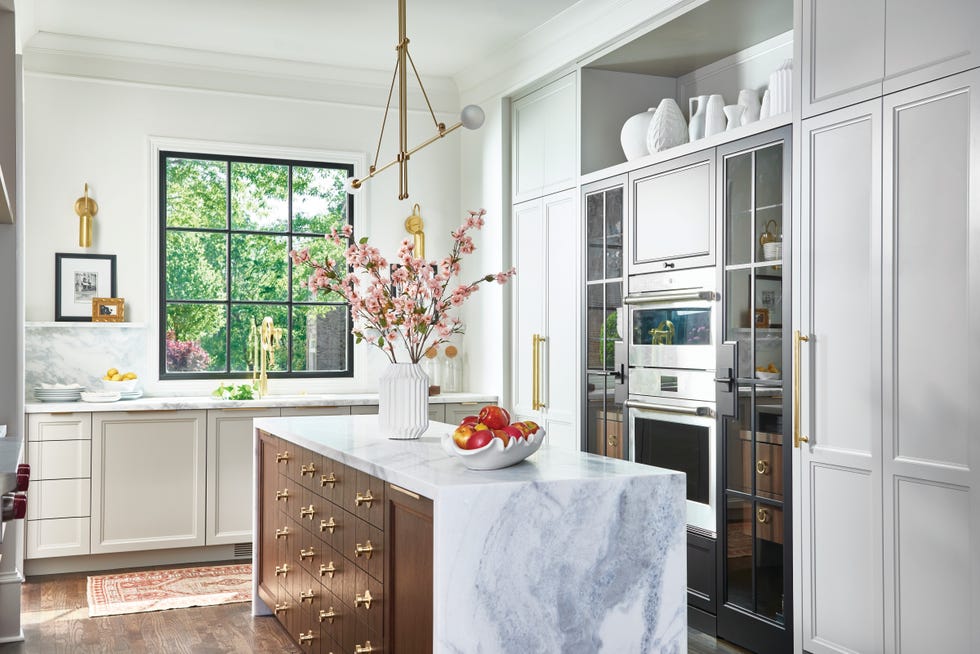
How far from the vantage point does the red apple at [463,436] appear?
8.24ft

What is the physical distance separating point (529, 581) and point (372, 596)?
2.28ft

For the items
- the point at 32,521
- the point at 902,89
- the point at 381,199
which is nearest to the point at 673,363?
the point at 902,89

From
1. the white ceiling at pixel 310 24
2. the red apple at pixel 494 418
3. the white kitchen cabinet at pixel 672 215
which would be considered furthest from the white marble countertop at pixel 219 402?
the red apple at pixel 494 418

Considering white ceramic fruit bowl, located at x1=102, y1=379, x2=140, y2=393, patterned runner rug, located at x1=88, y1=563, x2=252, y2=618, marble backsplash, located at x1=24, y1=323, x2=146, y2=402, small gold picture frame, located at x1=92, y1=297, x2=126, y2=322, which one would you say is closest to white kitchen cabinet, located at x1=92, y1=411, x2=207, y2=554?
patterned runner rug, located at x1=88, y1=563, x2=252, y2=618

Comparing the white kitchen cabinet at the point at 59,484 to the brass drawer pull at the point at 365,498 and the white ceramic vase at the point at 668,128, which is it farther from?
the white ceramic vase at the point at 668,128

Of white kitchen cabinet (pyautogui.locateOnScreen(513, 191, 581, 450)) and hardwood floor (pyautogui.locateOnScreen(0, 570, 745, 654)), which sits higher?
white kitchen cabinet (pyautogui.locateOnScreen(513, 191, 581, 450))

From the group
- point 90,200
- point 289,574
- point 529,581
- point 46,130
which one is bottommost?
point 289,574

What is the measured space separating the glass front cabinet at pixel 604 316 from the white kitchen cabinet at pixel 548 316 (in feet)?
0.37

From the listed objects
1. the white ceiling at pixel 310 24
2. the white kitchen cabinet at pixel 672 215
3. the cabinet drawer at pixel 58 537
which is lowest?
the cabinet drawer at pixel 58 537

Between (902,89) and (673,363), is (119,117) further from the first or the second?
(902,89)

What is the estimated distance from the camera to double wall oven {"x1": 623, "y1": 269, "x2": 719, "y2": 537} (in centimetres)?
399

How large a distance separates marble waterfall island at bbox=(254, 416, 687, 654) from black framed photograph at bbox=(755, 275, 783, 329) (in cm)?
119

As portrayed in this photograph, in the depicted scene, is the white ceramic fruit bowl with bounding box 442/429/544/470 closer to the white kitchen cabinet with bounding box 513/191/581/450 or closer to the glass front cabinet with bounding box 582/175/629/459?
the glass front cabinet with bounding box 582/175/629/459

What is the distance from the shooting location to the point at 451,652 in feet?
7.41
